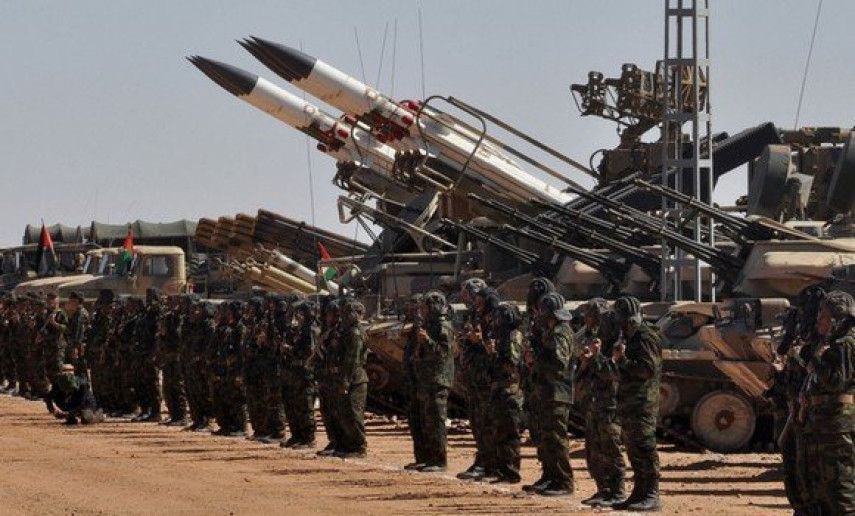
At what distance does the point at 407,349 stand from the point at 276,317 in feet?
13.1

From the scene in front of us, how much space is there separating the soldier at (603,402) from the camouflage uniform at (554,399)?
16.8 inches

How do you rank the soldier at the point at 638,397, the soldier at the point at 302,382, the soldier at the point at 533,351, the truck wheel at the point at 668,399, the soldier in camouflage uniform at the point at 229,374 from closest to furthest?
the soldier at the point at 638,397 < the soldier at the point at 533,351 < the truck wheel at the point at 668,399 < the soldier at the point at 302,382 < the soldier in camouflage uniform at the point at 229,374

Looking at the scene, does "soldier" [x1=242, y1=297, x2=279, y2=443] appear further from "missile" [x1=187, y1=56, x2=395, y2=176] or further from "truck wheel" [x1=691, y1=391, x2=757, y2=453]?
"missile" [x1=187, y1=56, x2=395, y2=176]

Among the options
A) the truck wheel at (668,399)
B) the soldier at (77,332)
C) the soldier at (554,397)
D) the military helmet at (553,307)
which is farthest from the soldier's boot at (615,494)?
the soldier at (77,332)

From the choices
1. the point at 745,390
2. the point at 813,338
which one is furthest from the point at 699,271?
the point at 813,338

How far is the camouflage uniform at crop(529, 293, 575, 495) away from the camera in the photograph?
1559 centimetres

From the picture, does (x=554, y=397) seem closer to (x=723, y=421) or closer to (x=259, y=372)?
(x=723, y=421)

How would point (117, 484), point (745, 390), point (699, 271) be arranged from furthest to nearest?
point (699, 271)
point (745, 390)
point (117, 484)

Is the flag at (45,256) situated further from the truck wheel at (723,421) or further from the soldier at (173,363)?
the truck wheel at (723,421)

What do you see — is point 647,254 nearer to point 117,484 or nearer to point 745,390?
point 745,390

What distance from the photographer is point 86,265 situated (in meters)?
43.3

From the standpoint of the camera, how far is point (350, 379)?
19312mm

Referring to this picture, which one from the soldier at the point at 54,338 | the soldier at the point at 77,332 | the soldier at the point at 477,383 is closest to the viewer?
the soldier at the point at 477,383

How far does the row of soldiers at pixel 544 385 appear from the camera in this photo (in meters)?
14.6
